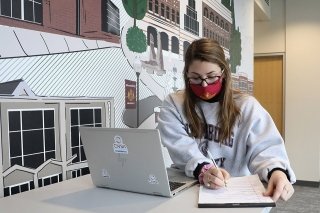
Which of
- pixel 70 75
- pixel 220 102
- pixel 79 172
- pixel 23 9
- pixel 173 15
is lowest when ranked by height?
pixel 79 172

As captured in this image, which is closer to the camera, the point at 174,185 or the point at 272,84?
the point at 174,185

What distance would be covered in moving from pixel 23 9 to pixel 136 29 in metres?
0.62

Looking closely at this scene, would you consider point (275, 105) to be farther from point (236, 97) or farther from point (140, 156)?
point (140, 156)

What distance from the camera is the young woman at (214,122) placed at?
1147 millimetres

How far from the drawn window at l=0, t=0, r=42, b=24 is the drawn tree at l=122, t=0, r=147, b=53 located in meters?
0.49

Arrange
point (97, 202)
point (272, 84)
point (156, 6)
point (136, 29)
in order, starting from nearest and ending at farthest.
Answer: point (97, 202), point (136, 29), point (156, 6), point (272, 84)

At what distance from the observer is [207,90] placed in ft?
3.97

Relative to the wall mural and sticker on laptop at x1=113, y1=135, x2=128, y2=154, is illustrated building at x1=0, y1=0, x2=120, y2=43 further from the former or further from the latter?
sticker on laptop at x1=113, y1=135, x2=128, y2=154

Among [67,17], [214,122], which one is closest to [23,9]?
[67,17]

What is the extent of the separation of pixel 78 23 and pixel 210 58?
502 millimetres

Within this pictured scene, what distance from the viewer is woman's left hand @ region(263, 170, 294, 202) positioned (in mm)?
834

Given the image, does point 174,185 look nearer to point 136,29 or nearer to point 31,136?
point 31,136

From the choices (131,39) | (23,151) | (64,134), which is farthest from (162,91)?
(23,151)

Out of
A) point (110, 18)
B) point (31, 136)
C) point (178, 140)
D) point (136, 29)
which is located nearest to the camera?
point (31, 136)
